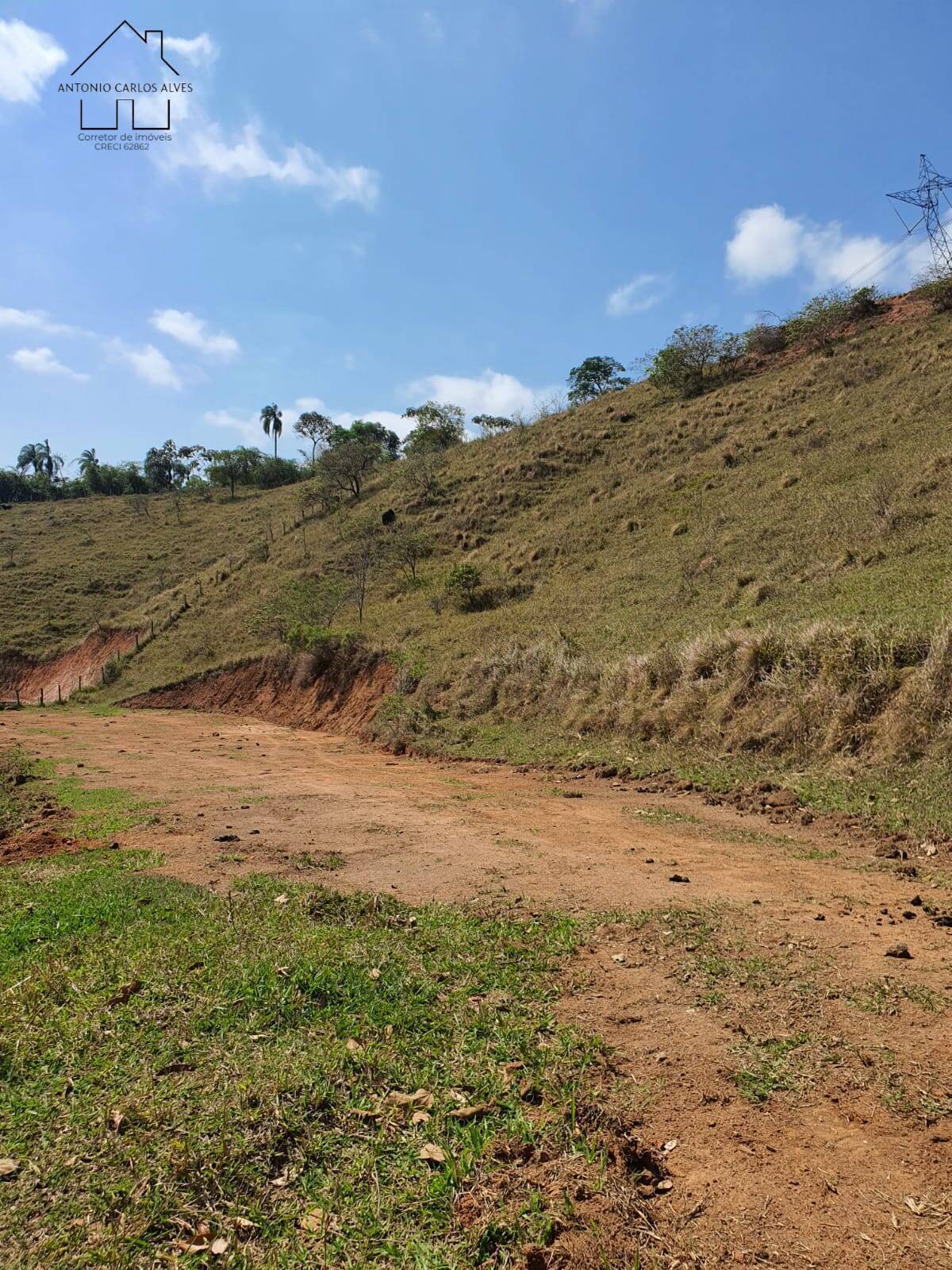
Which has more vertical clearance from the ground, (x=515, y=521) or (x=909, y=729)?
(x=515, y=521)

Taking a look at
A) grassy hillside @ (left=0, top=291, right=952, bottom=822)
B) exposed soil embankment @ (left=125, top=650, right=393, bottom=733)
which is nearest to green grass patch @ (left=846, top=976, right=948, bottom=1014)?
grassy hillside @ (left=0, top=291, right=952, bottom=822)

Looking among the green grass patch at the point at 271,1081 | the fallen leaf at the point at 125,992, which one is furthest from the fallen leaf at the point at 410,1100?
the fallen leaf at the point at 125,992

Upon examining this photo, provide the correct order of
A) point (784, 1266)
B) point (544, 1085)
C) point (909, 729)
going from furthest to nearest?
point (909, 729) < point (544, 1085) < point (784, 1266)

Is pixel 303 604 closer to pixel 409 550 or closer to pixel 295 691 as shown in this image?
pixel 409 550

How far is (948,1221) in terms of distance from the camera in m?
2.59

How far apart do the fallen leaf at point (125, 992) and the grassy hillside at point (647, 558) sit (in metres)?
9.26

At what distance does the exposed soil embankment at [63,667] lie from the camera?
127 ft

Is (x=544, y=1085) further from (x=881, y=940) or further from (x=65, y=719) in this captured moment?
(x=65, y=719)

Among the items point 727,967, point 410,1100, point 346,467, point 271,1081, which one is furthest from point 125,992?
point 346,467

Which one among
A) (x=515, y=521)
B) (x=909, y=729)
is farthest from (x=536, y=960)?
(x=515, y=521)

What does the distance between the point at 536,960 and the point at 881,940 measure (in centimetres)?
254

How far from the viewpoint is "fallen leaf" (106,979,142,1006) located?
4133 millimetres

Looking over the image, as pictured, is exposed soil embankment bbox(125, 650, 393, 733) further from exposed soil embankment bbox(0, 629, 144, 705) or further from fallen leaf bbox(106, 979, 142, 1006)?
fallen leaf bbox(106, 979, 142, 1006)

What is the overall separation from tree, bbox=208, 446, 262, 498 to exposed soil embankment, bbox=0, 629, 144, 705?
1533 inches
